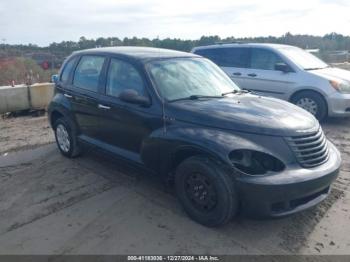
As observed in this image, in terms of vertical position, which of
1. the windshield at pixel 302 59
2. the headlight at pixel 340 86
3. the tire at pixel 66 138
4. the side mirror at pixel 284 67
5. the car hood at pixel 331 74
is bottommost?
the tire at pixel 66 138

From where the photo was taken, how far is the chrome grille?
3.65m

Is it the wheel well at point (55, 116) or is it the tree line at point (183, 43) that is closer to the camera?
the wheel well at point (55, 116)

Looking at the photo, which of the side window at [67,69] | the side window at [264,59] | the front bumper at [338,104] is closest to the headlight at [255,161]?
the side window at [67,69]

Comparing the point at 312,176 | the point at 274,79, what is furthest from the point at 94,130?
the point at 274,79

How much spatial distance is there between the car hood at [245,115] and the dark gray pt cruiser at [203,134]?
11 mm

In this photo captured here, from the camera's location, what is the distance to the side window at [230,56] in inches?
368

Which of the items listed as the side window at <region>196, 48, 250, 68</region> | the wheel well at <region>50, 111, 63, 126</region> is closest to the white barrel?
the wheel well at <region>50, 111, 63, 126</region>

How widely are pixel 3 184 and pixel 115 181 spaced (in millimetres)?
1562

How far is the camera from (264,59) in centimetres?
900

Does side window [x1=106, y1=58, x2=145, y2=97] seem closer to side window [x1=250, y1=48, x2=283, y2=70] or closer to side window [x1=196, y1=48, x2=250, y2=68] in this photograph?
side window [x1=250, y1=48, x2=283, y2=70]

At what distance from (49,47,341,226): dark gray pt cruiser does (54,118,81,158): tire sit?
1.30 feet

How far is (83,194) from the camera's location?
4652mm

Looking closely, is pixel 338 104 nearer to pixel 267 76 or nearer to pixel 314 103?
pixel 314 103

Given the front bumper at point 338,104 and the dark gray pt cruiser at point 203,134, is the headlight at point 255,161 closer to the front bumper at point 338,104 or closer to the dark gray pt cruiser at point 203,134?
the dark gray pt cruiser at point 203,134
